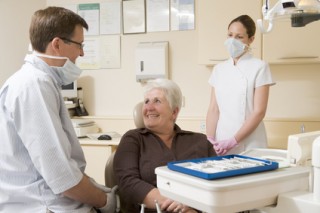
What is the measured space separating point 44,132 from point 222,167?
610 millimetres

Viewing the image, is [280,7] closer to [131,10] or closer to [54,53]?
[54,53]

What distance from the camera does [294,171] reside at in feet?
3.00

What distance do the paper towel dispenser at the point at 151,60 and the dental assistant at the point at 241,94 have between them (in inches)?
41.4

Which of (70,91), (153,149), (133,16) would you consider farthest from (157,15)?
(153,149)

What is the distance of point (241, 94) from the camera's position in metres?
2.22

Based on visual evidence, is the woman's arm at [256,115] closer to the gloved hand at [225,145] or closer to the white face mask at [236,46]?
the gloved hand at [225,145]

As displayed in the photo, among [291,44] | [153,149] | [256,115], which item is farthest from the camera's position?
[291,44]

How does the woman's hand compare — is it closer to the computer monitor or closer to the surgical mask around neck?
the surgical mask around neck

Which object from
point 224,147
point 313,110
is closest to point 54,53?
point 224,147

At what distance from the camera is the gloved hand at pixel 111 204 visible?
1.50 metres

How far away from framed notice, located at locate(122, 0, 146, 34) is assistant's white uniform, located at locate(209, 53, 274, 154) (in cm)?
134

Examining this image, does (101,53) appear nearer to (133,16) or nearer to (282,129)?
(133,16)

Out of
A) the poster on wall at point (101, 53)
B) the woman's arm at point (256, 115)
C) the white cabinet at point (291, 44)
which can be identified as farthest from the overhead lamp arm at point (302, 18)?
the poster on wall at point (101, 53)

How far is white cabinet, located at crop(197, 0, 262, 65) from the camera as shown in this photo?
2859 mm
